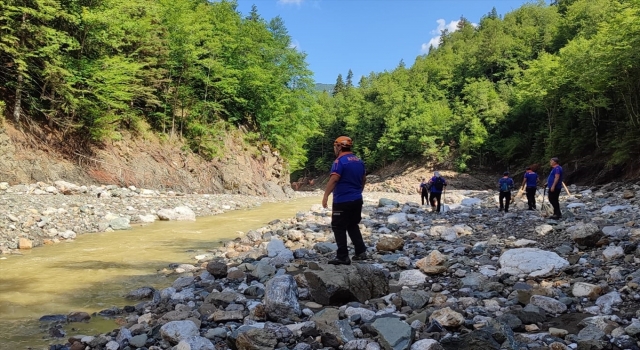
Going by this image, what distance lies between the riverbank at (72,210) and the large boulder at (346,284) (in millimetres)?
7972

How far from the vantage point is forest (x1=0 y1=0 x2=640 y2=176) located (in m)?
17.8

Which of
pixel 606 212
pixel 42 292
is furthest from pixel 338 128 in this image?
pixel 42 292

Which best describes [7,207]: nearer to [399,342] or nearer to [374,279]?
[374,279]

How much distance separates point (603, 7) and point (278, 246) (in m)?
70.2

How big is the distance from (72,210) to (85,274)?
6.62 meters

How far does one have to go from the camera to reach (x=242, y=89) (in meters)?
32.7

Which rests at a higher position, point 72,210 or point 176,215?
point 72,210

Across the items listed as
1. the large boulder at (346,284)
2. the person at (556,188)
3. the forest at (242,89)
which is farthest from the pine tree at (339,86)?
the large boulder at (346,284)

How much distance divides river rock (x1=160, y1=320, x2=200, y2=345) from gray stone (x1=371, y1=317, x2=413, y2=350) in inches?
71.4

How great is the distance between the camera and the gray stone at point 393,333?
3363 millimetres

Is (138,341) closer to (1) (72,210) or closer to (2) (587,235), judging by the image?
(2) (587,235)

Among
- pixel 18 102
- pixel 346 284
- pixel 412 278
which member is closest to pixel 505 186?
pixel 412 278

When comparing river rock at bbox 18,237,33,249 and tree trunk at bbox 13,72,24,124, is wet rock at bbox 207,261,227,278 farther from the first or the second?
tree trunk at bbox 13,72,24,124

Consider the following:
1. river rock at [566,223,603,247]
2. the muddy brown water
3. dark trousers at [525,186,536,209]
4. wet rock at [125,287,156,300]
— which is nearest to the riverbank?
the muddy brown water
